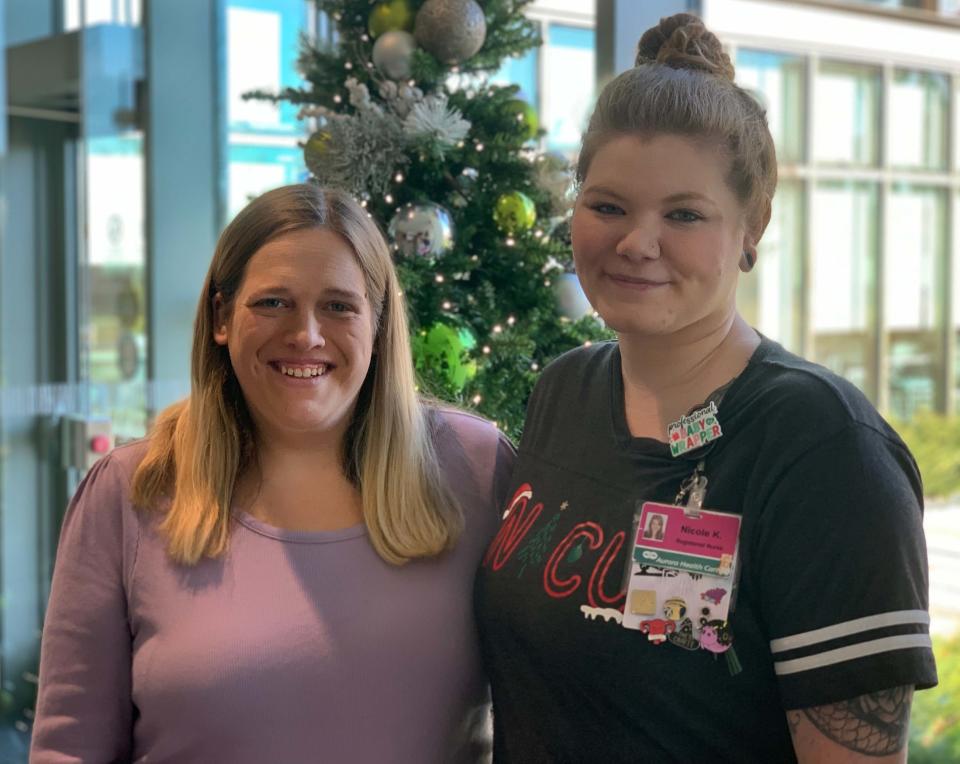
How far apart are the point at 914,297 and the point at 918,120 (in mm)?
575

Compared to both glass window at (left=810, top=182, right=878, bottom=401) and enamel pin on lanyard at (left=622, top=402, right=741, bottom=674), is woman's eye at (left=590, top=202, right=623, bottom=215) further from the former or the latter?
glass window at (left=810, top=182, right=878, bottom=401)

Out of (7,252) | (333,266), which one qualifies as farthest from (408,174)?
(7,252)

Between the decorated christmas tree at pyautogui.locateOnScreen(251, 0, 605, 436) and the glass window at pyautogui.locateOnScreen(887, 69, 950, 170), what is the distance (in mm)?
1454

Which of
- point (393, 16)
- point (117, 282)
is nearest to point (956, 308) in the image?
point (393, 16)

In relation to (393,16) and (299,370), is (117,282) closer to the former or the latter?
(393,16)

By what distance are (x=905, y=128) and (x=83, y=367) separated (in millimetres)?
Result: 3687

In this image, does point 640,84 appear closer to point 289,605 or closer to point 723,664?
point 723,664

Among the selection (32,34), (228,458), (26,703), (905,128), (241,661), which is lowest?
(26,703)

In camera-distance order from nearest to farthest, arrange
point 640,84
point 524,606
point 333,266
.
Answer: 1. point 640,84
2. point 524,606
3. point 333,266

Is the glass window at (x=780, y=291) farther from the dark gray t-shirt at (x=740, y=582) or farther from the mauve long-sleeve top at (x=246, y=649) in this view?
the mauve long-sleeve top at (x=246, y=649)

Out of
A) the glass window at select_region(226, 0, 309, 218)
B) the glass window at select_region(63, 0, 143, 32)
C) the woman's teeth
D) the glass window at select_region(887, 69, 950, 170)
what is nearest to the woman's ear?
the woman's teeth

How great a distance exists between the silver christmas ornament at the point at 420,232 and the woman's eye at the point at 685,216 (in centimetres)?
120

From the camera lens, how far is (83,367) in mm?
5223

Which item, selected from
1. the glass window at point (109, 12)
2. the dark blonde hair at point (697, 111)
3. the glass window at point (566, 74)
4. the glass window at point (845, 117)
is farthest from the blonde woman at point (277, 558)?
the glass window at point (109, 12)
